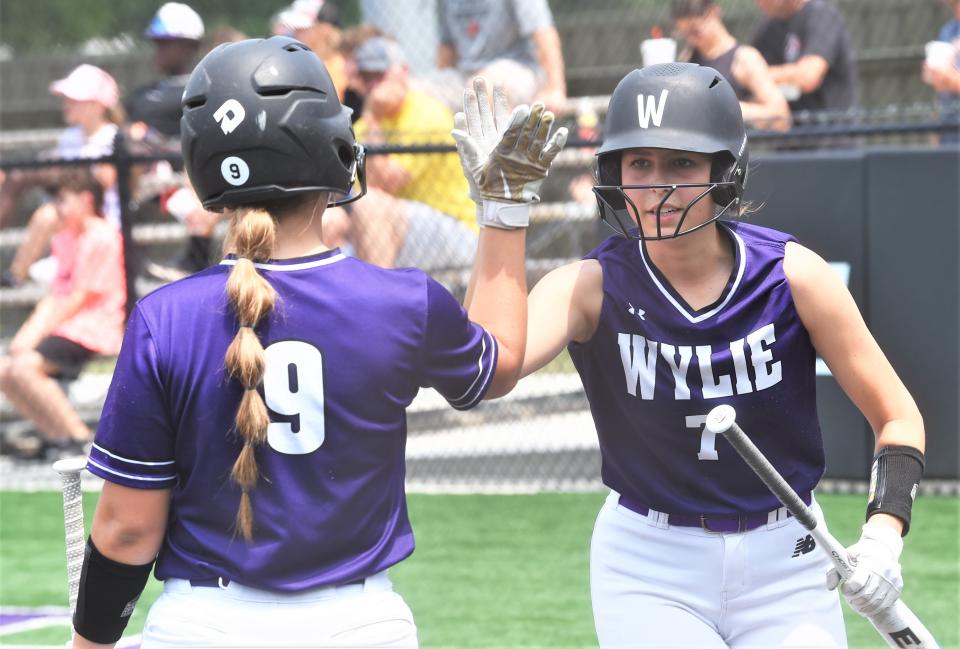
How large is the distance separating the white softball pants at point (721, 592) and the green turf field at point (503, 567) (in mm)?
2123

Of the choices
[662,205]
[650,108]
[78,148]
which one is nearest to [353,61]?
[78,148]

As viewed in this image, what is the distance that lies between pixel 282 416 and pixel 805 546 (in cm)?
139

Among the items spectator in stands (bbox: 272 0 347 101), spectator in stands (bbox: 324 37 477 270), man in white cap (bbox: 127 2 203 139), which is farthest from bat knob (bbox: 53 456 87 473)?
man in white cap (bbox: 127 2 203 139)

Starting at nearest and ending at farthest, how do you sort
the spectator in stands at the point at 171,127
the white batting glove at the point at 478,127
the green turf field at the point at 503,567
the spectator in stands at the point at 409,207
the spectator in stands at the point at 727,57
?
the white batting glove at the point at 478,127 < the green turf field at the point at 503,567 < the spectator in stands at the point at 727,57 < the spectator in stands at the point at 409,207 < the spectator in stands at the point at 171,127

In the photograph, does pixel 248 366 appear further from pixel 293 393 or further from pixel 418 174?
pixel 418 174

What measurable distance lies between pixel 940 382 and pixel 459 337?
4.82 metres

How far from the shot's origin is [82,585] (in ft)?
8.70

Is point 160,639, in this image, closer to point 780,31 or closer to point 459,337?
point 459,337

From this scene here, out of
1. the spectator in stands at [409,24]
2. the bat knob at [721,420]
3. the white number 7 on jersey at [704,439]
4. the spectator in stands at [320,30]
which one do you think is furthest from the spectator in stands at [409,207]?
the bat knob at [721,420]

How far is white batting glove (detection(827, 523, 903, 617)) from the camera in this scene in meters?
2.93

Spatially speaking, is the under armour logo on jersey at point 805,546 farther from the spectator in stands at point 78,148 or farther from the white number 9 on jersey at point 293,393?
the spectator in stands at point 78,148

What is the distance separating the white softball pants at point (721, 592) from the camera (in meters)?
3.15

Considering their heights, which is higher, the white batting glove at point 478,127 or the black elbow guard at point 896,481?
the white batting glove at point 478,127

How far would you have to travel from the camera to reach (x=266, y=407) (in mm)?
2461
